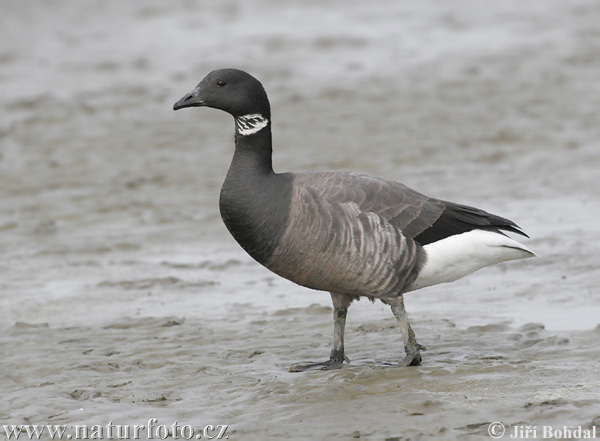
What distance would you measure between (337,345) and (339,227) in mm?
1056

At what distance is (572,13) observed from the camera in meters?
22.0

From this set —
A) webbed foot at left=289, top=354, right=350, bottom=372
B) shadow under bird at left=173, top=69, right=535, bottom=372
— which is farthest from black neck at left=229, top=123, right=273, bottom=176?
webbed foot at left=289, top=354, right=350, bottom=372

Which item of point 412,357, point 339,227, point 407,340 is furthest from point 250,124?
point 412,357

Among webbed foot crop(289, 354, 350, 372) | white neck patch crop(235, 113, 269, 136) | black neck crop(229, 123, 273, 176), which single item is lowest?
webbed foot crop(289, 354, 350, 372)

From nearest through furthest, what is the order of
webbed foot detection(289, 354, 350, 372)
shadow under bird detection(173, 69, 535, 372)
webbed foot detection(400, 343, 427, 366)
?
shadow under bird detection(173, 69, 535, 372), webbed foot detection(400, 343, 427, 366), webbed foot detection(289, 354, 350, 372)

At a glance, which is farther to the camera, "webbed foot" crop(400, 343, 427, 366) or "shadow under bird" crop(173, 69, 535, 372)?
"webbed foot" crop(400, 343, 427, 366)

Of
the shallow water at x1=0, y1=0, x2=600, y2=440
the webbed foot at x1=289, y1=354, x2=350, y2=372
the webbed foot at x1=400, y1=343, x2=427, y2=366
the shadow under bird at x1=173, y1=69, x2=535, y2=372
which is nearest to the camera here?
the shallow water at x1=0, y1=0, x2=600, y2=440

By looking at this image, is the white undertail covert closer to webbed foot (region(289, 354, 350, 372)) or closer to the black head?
webbed foot (region(289, 354, 350, 372))

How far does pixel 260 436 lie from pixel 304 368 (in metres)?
1.44

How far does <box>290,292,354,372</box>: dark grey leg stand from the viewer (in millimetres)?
7754

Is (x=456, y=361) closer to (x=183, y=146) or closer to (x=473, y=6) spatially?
(x=183, y=146)

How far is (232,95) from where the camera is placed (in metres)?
7.81

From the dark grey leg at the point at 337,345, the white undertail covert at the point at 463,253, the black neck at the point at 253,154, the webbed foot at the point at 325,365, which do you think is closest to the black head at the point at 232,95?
the black neck at the point at 253,154

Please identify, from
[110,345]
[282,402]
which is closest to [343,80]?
[110,345]
